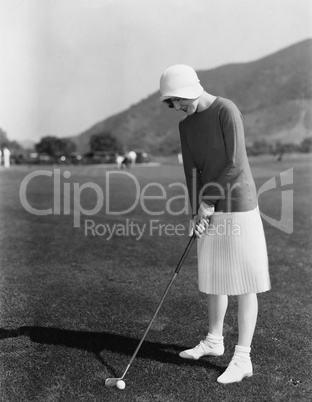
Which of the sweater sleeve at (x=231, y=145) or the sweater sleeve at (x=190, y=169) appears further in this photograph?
the sweater sleeve at (x=190, y=169)

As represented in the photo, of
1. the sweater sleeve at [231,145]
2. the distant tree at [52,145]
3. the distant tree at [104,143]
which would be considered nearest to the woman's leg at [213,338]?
the sweater sleeve at [231,145]

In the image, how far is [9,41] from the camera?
4.79m

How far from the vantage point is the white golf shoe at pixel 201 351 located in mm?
4066

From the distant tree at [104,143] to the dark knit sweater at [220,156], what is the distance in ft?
289

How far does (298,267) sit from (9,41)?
452 cm

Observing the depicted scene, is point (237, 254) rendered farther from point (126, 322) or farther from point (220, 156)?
point (126, 322)

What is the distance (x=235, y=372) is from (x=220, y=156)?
4.66 feet

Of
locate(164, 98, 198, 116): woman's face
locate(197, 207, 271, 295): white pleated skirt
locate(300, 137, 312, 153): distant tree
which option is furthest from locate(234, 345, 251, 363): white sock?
locate(300, 137, 312, 153): distant tree

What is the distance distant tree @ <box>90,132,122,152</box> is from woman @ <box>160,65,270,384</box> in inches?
3469

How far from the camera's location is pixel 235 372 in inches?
146

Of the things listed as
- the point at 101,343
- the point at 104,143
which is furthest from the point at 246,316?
the point at 104,143

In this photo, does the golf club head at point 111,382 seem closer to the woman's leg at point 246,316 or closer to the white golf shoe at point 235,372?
the white golf shoe at point 235,372

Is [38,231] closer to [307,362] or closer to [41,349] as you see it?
[41,349]

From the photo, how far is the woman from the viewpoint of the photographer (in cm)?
357
